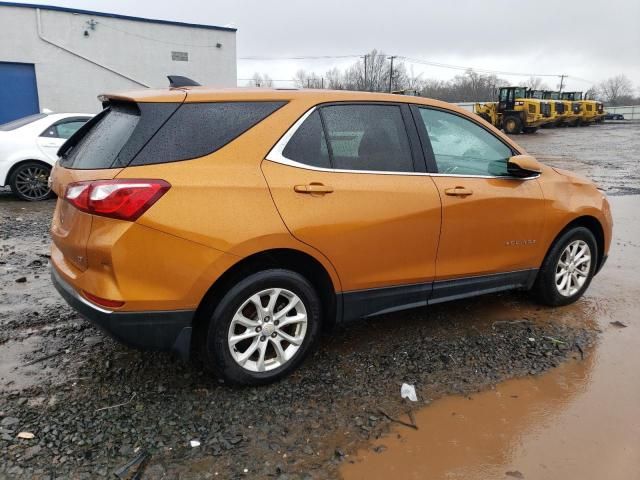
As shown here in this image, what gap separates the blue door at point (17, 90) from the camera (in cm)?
1723

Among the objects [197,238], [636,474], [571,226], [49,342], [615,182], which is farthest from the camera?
[615,182]

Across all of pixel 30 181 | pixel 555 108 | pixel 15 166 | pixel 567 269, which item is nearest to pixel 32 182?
pixel 30 181

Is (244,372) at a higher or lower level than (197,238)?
lower

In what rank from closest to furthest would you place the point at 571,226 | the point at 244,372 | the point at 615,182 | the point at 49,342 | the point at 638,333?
1. the point at 244,372
2. the point at 49,342
3. the point at 638,333
4. the point at 571,226
5. the point at 615,182

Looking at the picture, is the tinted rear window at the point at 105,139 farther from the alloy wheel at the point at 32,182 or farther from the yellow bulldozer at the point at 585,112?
the yellow bulldozer at the point at 585,112

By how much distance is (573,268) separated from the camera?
452cm

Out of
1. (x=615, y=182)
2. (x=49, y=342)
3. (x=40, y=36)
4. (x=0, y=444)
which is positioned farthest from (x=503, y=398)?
(x=40, y=36)

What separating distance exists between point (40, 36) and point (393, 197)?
18.4 meters

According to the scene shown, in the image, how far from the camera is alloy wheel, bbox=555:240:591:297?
4453 mm

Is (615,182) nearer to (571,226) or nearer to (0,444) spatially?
(571,226)

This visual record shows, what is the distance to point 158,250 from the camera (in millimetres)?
2619

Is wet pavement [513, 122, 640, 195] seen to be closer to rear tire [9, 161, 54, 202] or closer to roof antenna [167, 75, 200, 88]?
roof antenna [167, 75, 200, 88]

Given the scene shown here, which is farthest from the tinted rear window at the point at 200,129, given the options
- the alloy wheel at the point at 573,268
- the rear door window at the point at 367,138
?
the alloy wheel at the point at 573,268

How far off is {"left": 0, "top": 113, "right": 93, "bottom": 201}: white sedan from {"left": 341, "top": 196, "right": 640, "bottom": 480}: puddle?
774 cm
